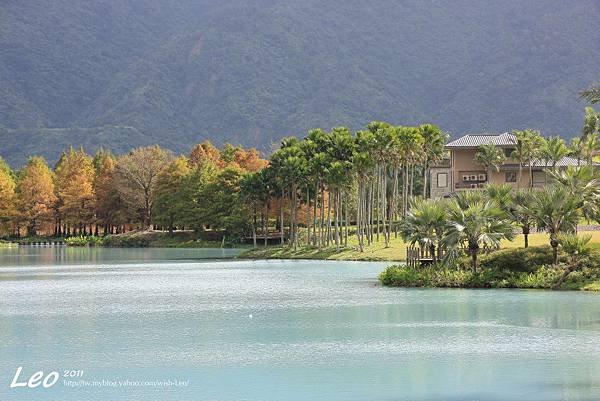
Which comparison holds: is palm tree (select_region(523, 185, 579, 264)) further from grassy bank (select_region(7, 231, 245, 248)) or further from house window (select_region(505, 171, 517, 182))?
grassy bank (select_region(7, 231, 245, 248))

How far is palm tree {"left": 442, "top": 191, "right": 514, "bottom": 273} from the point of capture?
2119 inches

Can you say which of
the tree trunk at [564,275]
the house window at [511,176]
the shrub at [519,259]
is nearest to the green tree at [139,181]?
the house window at [511,176]

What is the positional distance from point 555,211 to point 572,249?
2.26m

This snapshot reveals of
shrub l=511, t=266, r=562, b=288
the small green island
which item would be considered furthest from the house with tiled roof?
shrub l=511, t=266, r=562, b=288

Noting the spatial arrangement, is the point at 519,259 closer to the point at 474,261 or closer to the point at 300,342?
the point at 474,261

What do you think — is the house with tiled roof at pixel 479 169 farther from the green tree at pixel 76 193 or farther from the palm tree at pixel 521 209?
the green tree at pixel 76 193

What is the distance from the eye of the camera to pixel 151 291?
59.3 metres

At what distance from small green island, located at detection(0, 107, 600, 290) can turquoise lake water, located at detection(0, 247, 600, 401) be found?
3201mm

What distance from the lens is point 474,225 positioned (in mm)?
53719

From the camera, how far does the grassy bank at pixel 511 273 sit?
2068 inches

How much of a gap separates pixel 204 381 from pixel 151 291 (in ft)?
100

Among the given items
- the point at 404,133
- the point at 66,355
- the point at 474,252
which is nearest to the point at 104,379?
the point at 66,355

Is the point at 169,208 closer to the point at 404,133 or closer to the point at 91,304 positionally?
the point at 404,133

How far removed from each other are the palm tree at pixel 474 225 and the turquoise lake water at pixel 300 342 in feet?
9.28
